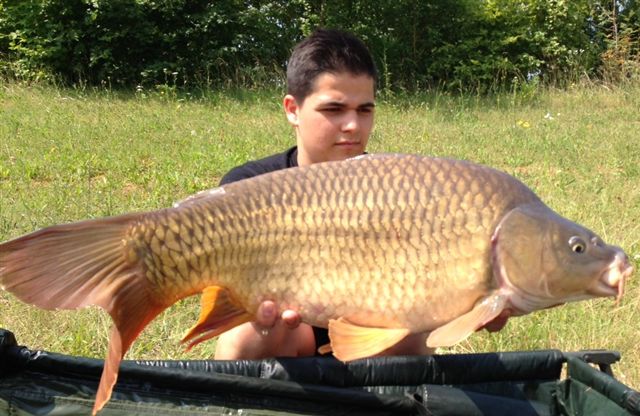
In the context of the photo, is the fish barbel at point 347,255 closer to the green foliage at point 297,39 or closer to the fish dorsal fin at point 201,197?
the fish dorsal fin at point 201,197

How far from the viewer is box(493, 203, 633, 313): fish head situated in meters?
0.91

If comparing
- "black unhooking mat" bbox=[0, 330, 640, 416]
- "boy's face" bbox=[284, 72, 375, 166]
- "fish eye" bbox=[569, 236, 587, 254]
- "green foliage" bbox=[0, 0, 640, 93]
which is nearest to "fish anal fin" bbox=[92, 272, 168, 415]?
"black unhooking mat" bbox=[0, 330, 640, 416]

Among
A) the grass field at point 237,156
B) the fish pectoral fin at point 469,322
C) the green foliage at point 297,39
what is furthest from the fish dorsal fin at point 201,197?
the green foliage at point 297,39

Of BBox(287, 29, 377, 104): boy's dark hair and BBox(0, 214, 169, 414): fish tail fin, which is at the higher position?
BBox(287, 29, 377, 104): boy's dark hair

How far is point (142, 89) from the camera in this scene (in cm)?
703

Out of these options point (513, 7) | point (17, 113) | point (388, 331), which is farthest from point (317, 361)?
point (513, 7)

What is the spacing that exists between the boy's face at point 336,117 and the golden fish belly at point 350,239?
1.69 ft

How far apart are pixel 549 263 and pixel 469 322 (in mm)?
126

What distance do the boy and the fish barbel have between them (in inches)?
17.1

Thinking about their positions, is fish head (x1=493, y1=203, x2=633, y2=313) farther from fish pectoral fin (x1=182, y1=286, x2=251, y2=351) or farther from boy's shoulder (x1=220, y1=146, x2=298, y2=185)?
boy's shoulder (x1=220, y1=146, x2=298, y2=185)

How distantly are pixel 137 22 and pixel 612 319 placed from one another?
6961 mm

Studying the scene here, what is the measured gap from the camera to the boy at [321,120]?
4.69 feet

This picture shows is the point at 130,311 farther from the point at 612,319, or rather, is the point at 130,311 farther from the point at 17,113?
the point at 17,113

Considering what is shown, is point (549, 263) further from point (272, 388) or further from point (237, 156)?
point (237, 156)
